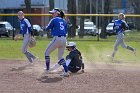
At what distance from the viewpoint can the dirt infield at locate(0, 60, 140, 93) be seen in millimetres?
9969

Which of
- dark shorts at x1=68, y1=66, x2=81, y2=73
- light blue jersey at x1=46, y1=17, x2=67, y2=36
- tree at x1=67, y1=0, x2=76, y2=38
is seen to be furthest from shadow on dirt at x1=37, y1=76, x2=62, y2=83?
tree at x1=67, y1=0, x2=76, y2=38

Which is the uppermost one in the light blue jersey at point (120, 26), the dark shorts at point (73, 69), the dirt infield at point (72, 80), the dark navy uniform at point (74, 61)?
the light blue jersey at point (120, 26)

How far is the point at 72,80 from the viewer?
454 inches

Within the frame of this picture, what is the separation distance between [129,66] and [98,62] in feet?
5.46

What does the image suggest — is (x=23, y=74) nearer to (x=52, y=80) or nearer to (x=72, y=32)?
(x=52, y=80)

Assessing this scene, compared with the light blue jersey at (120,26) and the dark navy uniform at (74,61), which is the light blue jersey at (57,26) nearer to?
the dark navy uniform at (74,61)

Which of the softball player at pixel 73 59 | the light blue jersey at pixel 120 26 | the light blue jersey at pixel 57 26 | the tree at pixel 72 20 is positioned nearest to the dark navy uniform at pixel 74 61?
the softball player at pixel 73 59

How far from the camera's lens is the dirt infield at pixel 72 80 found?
392 inches

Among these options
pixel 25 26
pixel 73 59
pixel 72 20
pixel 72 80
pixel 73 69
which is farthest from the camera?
pixel 72 20

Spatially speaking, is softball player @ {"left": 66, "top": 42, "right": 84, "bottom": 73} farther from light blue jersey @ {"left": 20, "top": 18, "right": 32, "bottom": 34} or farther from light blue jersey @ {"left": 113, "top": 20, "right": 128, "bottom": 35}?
light blue jersey @ {"left": 113, "top": 20, "right": 128, "bottom": 35}

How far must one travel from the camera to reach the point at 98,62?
1634 centimetres

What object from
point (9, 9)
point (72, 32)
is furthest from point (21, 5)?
point (72, 32)

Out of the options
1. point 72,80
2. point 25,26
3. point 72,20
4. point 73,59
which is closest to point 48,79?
point 72,80

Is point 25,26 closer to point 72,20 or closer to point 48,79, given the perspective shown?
point 48,79
